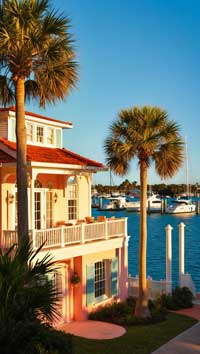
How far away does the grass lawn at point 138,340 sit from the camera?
563 inches

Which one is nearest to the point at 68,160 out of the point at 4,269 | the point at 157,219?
the point at 4,269

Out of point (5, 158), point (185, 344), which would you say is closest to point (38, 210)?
point (5, 158)

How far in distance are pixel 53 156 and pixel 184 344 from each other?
9.11 m

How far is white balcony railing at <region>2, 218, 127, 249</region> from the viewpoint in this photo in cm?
1597

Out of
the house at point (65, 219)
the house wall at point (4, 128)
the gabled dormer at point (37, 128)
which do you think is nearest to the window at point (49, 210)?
the house at point (65, 219)

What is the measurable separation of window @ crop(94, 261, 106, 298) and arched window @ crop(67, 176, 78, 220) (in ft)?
8.89

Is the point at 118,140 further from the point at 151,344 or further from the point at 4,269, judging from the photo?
the point at 4,269

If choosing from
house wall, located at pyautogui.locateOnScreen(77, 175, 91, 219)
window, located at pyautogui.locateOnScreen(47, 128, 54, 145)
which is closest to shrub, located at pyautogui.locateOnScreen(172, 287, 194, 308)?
house wall, located at pyautogui.locateOnScreen(77, 175, 91, 219)

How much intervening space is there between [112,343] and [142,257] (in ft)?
15.3

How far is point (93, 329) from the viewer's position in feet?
56.4

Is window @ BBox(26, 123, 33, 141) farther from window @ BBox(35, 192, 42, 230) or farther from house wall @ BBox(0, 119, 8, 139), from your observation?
window @ BBox(35, 192, 42, 230)

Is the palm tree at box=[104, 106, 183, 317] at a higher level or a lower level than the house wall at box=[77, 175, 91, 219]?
higher

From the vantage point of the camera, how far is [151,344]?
15.0 meters

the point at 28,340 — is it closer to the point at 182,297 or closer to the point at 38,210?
the point at 38,210
